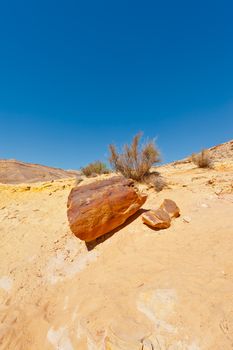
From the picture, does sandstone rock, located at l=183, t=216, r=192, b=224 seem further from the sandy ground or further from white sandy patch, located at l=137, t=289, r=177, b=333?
white sandy patch, located at l=137, t=289, r=177, b=333

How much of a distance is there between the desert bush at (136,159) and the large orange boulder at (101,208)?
1860 millimetres

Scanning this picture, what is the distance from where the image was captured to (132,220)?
14.4 ft

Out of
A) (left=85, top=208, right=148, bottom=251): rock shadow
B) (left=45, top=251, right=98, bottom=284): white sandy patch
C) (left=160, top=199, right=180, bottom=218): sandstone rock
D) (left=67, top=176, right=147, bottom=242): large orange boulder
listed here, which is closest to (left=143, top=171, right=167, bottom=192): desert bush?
(left=67, top=176, right=147, bottom=242): large orange boulder

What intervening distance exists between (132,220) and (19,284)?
2414 millimetres

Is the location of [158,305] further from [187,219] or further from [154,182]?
[154,182]

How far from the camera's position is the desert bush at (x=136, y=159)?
6.34 meters

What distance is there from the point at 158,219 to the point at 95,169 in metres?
5.64

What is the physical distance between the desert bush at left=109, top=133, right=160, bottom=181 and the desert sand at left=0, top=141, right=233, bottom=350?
3.31ft

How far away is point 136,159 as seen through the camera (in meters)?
6.57

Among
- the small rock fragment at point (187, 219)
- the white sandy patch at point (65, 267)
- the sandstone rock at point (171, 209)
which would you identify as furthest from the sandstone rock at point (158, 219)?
the white sandy patch at point (65, 267)

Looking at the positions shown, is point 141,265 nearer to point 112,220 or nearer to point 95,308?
point 95,308

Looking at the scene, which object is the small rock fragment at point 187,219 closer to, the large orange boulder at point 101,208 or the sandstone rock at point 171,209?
the sandstone rock at point 171,209

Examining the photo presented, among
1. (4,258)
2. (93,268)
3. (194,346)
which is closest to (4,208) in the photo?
(4,258)

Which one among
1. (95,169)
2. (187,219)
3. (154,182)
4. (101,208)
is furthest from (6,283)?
(95,169)
